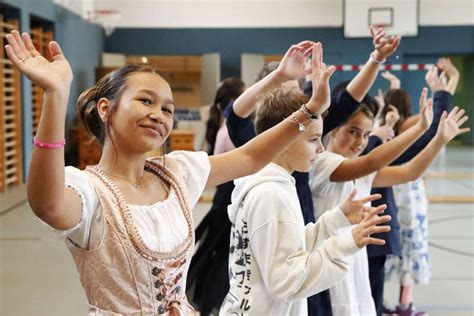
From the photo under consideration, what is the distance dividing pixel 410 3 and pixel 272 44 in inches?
88.7

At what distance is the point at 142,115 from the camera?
1214mm

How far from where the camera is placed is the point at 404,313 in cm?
352

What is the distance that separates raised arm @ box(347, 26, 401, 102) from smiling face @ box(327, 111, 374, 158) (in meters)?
0.16

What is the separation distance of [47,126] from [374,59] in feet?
4.34

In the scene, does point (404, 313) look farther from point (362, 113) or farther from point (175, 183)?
point (175, 183)

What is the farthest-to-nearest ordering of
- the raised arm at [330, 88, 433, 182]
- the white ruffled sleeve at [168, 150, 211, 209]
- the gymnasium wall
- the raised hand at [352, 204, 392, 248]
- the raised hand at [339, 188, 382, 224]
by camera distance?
1. the gymnasium wall
2. the raised arm at [330, 88, 433, 182]
3. the raised hand at [339, 188, 382, 224]
4. the raised hand at [352, 204, 392, 248]
5. the white ruffled sleeve at [168, 150, 211, 209]

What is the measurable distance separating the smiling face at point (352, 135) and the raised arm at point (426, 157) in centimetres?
13

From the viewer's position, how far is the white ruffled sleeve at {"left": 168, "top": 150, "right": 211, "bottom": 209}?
1.36m

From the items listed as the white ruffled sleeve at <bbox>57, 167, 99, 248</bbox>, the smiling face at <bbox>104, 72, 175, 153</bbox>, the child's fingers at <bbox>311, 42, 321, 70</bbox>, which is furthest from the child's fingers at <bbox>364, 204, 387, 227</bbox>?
the white ruffled sleeve at <bbox>57, 167, 99, 248</bbox>

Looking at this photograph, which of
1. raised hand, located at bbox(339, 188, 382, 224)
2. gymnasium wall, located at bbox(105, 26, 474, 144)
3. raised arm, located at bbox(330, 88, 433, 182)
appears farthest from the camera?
gymnasium wall, located at bbox(105, 26, 474, 144)

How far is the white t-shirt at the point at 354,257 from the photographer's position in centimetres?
210

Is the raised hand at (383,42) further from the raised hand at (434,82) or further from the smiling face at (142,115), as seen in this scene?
the smiling face at (142,115)

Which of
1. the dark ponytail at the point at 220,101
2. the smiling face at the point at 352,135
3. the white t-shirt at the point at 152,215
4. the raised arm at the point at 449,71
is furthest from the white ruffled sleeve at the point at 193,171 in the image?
the dark ponytail at the point at 220,101

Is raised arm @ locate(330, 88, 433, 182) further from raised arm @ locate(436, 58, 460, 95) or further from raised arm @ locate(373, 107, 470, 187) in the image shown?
raised arm @ locate(436, 58, 460, 95)
